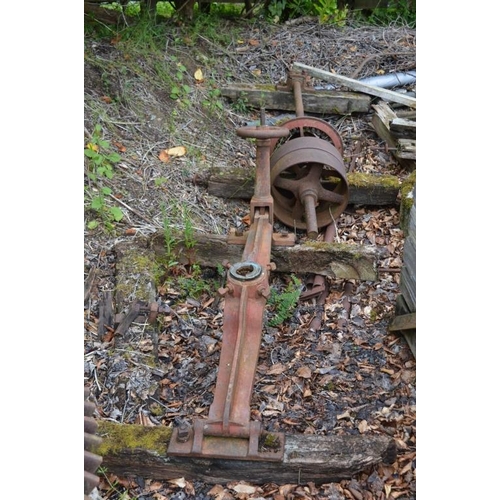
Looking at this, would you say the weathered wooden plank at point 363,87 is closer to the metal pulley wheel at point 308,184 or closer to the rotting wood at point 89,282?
the metal pulley wheel at point 308,184

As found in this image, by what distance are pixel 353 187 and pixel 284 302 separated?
4.85 ft

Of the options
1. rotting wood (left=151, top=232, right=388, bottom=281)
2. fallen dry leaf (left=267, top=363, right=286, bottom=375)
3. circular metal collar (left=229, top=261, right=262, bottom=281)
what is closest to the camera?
circular metal collar (left=229, top=261, right=262, bottom=281)

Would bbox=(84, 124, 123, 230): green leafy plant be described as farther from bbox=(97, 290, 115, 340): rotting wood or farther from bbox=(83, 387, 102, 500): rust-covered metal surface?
bbox=(83, 387, 102, 500): rust-covered metal surface

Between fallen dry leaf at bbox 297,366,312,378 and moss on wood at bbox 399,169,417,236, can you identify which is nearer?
fallen dry leaf at bbox 297,366,312,378

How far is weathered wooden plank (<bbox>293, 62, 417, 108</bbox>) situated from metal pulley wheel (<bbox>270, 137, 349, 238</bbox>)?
1.48 metres

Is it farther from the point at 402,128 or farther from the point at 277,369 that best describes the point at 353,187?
the point at 277,369

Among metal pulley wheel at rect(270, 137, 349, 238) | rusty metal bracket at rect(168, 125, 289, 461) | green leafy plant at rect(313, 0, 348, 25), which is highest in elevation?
green leafy plant at rect(313, 0, 348, 25)

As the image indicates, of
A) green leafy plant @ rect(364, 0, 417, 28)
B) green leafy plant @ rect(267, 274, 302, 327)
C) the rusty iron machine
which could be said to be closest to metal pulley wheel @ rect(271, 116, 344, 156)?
the rusty iron machine

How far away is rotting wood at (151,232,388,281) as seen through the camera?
435 cm

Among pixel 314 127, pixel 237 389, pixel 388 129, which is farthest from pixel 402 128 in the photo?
pixel 237 389

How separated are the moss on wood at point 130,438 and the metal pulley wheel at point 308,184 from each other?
83.7 inches

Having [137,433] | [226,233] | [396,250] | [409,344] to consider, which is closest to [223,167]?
[226,233]

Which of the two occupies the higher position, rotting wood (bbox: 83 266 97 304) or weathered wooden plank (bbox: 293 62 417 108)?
weathered wooden plank (bbox: 293 62 417 108)

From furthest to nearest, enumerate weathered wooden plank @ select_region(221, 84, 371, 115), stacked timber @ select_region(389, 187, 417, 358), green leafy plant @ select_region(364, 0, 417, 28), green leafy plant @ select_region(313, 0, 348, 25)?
green leafy plant @ select_region(364, 0, 417, 28) < green leafy plant @ select_region(313, 0, 348, 25) < weathered wooden plank @ select_region(221, 84, 371, 115) < stacked timber @ select_region(389, 187, 417, 358)
